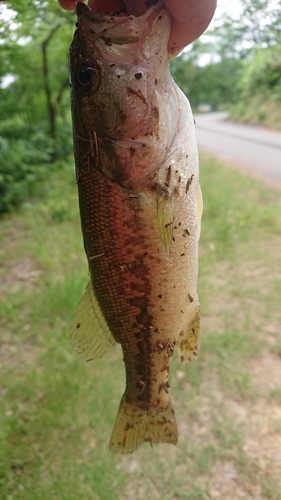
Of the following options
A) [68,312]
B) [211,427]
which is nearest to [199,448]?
[211,427]

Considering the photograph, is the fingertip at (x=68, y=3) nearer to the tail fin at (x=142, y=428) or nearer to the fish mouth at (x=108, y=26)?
the fish mouth at (x=108, y=26)

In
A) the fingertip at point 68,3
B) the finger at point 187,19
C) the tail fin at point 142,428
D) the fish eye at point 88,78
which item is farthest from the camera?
the tail fin at point 142,428

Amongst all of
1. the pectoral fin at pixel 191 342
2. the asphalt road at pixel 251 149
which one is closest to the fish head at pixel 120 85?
the pectoral fin at pixel 191 342

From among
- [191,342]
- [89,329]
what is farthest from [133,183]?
[191,342]

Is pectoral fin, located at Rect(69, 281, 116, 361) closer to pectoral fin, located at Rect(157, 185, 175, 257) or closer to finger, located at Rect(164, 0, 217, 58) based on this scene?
pectoral fin, located at Rect(157, 185, 175, 257)

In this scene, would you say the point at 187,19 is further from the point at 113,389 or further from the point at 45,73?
the point at 45,73

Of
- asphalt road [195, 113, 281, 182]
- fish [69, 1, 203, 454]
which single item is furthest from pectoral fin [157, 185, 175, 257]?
asphalt road [195, 113, 281, 182]

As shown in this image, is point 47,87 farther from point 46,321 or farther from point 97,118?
point 97,118
